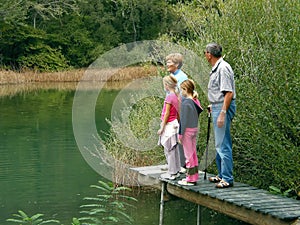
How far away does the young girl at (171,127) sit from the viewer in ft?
22.8

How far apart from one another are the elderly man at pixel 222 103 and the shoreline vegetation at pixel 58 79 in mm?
28330

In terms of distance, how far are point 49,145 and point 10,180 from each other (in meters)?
4.62

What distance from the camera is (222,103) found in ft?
21.2

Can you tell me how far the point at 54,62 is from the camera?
1847 inches

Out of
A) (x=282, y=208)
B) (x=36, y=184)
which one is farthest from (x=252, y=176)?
(x=36, y=184)

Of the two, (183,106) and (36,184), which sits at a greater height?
(183,106)

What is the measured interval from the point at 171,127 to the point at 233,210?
1443 mm

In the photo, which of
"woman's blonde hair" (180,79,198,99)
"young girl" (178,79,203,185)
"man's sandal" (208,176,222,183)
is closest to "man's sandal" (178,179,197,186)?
"young girl" (178,79,203,185)

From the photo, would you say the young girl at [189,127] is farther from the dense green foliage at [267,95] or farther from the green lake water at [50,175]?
the green lake water at [50,175]

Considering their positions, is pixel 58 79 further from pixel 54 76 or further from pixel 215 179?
pixel 215 179

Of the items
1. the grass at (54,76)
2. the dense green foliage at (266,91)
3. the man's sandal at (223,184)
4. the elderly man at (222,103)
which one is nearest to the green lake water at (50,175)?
the dense green foliage at (266,91)

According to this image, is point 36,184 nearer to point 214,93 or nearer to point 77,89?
point 214,93

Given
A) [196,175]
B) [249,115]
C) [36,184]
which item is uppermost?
[249,115]

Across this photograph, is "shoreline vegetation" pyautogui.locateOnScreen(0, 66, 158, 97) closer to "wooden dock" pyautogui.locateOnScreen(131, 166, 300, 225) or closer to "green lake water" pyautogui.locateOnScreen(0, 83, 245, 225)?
"green lake water" pyautogui.locateOnScreen(0, 83, 245, 225)
